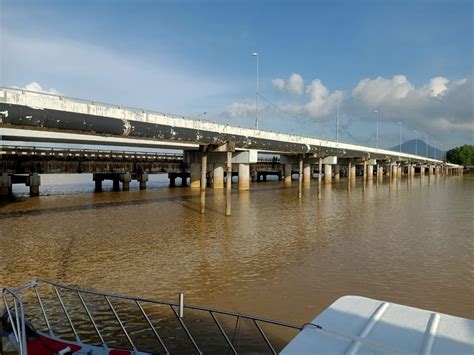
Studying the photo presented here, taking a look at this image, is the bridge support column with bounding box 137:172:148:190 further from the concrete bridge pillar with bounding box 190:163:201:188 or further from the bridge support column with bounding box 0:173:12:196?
the bridge support column with bounding box 0:173:12:196

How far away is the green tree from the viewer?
18538 cm

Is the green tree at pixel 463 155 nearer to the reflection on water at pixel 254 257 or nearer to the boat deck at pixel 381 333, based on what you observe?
the reflection on water at pixel 254 257

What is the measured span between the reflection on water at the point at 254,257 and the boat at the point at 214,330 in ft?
4.42

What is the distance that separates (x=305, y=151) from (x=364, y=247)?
92.2ft

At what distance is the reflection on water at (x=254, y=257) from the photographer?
33.6 feet

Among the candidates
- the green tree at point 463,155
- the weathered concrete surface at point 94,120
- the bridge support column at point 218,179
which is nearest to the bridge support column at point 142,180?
the bridge support column at point 218,179

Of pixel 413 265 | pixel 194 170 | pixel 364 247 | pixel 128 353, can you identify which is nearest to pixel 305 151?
pixel 194 170

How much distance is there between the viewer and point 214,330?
7.80 meters

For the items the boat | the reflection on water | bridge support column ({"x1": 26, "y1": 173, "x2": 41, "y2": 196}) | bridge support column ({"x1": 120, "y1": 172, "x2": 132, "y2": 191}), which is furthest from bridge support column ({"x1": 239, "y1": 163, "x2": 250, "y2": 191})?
the boat

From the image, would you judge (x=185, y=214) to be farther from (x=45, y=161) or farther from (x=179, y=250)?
(x=45, y=161)

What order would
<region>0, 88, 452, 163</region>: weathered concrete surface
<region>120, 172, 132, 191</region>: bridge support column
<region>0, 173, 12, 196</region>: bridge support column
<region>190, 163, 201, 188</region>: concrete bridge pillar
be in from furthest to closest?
<region>190, 163, 201, 188</region>: concrete bridge pillar < <region>120, 172, 132, 191</region>: bridge support column < <region>0, 173, 12, 196</region>: bridge support column < <region>0, 88, 452, 163</region>: weathered concrete surface

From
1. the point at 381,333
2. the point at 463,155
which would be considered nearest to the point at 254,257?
the point at 381,333

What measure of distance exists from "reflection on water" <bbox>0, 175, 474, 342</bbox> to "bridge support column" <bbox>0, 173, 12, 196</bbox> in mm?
14401

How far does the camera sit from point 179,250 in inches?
612
